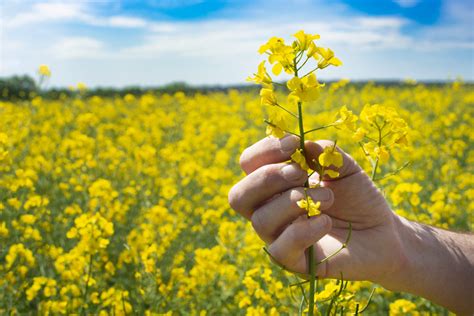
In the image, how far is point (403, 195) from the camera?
249 cm

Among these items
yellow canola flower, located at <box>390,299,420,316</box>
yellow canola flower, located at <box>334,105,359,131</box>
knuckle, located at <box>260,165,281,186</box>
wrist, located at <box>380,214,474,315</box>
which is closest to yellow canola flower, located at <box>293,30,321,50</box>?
yellow canola flower, located at <box>334,105,359,131</box>

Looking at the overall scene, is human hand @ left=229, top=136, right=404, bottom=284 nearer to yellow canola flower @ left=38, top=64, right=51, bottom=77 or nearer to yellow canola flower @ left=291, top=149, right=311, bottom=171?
yellow canola flower @ left=291, top=149, right=311, bottom=171

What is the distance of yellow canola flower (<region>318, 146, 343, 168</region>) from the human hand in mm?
53

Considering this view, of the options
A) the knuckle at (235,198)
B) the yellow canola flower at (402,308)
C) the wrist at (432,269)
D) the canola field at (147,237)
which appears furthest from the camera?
the canola field at (147,237)

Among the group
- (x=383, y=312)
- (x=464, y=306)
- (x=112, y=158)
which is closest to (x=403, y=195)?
(x=383, y=312)

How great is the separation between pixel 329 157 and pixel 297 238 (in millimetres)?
157

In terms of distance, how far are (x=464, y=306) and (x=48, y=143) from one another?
15.9 ft

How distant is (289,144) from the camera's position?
959mm

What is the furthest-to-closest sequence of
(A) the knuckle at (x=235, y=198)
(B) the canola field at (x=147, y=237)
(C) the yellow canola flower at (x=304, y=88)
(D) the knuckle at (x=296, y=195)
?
1. (B) the canola field at (x=147, y=237)
2. (A) the knuckle at (x=235, y=198)
3. (D) the knuckle at (x=296, y=195)
4. (C) the yellow canola flower at (x=304, y=88)

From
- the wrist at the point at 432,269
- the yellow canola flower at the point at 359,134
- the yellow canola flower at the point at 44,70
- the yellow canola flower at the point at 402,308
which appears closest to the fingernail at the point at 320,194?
the yellow canola flower at the point at 359,134

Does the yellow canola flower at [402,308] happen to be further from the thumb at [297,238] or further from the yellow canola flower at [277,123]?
the yellow canola flower at [277,123]

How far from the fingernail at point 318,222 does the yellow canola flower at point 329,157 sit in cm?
10

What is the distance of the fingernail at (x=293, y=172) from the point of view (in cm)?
92

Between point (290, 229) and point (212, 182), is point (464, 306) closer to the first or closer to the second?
point (290, 229)
